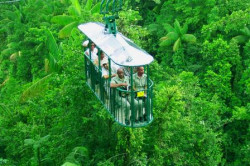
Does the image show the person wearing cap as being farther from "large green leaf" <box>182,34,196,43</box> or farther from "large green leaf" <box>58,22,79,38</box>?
"large green leaf" <box>182,34,196,43</box>

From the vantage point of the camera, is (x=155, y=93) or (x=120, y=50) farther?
(x=155, y=93)

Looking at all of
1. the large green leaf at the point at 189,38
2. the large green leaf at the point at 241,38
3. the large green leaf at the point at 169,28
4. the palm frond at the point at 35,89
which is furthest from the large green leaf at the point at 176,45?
the palm frond at the point at 35,89

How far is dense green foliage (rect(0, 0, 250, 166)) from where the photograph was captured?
11.9m

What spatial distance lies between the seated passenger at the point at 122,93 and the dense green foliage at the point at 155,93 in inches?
81.5

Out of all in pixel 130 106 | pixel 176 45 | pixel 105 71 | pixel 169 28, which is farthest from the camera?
pixel 169 28

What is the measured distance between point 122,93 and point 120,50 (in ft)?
3.10

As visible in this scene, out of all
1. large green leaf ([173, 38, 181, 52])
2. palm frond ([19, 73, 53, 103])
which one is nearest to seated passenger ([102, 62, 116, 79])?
palm frond ([19, 73, 53, 103])

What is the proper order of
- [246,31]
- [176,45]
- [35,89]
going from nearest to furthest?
[35,89] < [246,31] < [176,45]

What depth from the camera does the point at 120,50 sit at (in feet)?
27.6

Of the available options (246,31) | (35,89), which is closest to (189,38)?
(246,31)

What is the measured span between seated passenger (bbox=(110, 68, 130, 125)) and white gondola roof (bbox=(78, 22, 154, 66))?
516 mm

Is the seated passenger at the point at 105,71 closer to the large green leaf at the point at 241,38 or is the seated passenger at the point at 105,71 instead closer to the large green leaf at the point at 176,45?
the large green leaf at the point at 241,38

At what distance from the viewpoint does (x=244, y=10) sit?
19016mm

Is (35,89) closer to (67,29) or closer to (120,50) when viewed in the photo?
(67,29)
